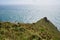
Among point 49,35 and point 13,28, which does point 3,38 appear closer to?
point 13,28

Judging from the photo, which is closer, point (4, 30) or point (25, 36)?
point (25, 36)

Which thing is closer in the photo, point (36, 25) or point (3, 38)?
point (3, 38)

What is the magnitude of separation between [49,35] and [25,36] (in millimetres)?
1834

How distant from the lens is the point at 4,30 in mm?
11477

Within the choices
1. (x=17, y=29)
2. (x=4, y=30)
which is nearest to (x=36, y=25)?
(x=17, y=29)

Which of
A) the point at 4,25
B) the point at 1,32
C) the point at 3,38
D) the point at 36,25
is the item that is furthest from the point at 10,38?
the point at 36,25

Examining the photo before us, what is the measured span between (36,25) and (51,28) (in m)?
1.20

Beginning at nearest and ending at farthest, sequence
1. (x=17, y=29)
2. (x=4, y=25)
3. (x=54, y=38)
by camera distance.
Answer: (x=54, y=38) → (x=17, y=29) → (x=4, y=25)

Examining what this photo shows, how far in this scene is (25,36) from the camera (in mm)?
10359

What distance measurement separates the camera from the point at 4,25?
12.6 m

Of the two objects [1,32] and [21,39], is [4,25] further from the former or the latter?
[21,39]

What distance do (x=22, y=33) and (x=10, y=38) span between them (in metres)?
0.99

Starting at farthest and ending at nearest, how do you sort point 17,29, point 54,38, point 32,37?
point 17,29 < point 54,38 < point 32,37

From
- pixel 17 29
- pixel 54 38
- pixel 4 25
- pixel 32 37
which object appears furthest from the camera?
pixel 4 25
